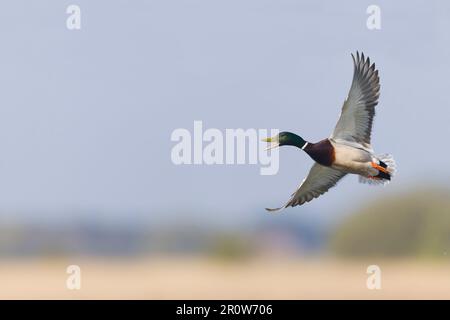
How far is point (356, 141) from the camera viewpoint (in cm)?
853

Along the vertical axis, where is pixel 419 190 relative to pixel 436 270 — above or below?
above

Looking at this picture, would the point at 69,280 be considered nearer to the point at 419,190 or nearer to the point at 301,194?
the point at 301,194

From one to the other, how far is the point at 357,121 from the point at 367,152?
244 millimetres

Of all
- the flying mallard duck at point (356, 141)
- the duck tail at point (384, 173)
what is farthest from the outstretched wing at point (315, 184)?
the duck tail at point (384, 173)

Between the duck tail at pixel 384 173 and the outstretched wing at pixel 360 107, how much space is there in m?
0.23

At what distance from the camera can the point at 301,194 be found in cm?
890

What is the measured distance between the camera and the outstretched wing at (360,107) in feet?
27.7

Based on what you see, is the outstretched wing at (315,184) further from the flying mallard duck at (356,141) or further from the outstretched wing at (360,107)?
the outstretched wing at (360,107)

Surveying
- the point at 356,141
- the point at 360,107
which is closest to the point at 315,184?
the point at 356,141

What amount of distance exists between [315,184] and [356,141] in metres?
0.51

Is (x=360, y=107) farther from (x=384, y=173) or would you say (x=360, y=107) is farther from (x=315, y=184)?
(x=315, y=184)

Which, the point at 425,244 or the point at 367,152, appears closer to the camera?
the point at 367,152

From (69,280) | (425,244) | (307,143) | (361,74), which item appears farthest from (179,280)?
(425,244)

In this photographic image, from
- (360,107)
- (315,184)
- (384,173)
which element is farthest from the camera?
(315,184)
